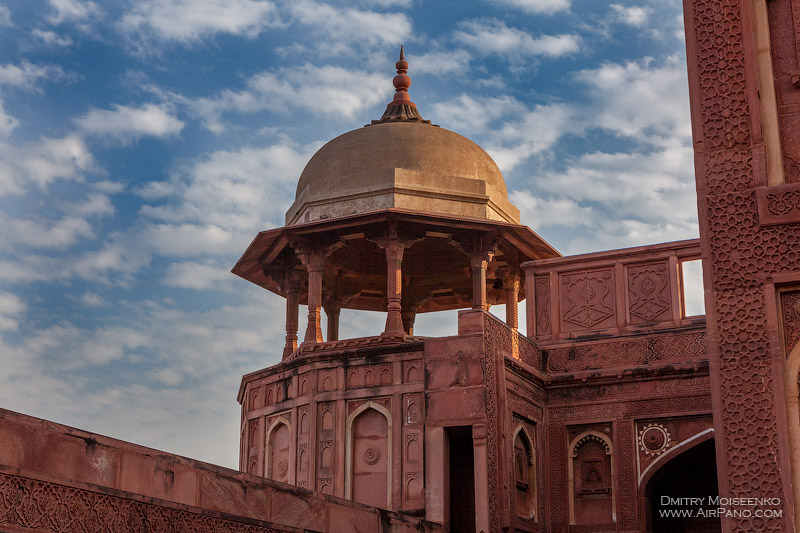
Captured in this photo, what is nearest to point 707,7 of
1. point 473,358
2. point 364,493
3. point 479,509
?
point 473,358

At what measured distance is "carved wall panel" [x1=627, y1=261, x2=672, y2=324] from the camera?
15.9 metres

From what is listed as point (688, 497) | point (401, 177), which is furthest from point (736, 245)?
point (401, 177)

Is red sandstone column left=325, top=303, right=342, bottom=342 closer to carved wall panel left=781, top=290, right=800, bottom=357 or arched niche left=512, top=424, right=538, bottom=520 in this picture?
arched niche left=512, top=424, right=538, bottom=520

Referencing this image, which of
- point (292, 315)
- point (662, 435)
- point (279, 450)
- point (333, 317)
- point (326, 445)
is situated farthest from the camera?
point (333, 317)

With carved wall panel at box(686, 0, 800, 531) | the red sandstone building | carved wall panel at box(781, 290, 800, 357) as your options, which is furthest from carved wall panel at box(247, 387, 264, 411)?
carved wall panel at box(781, 290, 800, 357)

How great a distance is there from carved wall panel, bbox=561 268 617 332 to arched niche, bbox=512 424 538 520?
5.94ft

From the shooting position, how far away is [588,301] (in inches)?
642

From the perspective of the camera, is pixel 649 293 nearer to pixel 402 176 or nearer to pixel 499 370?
pixel 499 370

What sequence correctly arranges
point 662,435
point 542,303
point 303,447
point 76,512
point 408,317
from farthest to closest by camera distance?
point 408,317 < point 542,303 < point 303,447 < point 662,435 < point 76,512

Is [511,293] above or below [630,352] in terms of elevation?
above

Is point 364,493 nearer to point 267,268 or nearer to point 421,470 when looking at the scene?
point 421,470

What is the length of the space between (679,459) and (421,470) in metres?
3.28

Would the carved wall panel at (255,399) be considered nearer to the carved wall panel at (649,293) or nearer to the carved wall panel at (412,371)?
the carved wall panel at (412,371)

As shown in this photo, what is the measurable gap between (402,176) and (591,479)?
5.41 metres
